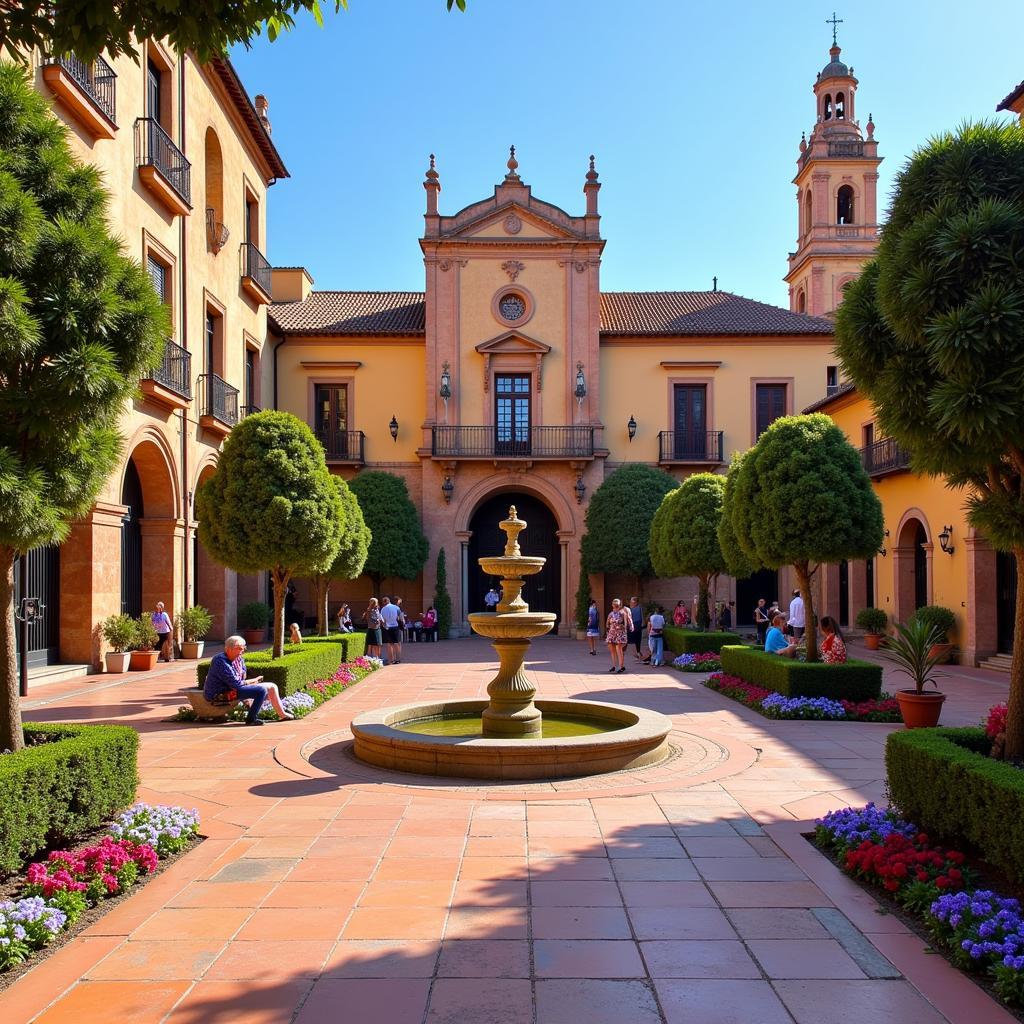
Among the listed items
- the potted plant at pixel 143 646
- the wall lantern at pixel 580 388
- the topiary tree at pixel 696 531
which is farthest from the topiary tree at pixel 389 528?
the potted plant at pixel 143 646

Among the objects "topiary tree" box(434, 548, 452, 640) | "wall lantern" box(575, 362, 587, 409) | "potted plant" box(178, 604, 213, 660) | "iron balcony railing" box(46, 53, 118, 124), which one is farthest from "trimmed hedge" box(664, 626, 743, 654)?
"iron balcony railing" box(46, 53, 118, 124)

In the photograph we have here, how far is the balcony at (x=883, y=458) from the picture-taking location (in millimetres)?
23000

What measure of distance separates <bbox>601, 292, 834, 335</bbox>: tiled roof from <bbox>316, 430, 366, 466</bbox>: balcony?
29.6ft

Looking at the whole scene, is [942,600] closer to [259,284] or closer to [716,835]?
[716,835]

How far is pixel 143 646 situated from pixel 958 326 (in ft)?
52.6

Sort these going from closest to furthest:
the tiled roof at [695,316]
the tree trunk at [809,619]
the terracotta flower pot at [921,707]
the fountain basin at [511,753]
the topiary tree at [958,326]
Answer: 1. the topiary tree at [958,326]
2. the fountain basin at [511,753]
3. the terracotta flower pot at [921,707]
4. the tree trunk at [809,619]
5. the tiled roof at [695,316]

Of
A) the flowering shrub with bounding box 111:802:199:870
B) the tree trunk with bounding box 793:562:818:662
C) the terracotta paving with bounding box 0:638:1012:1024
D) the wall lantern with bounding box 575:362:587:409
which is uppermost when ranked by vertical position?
the wall lantern with bounding box 575:362:587:409

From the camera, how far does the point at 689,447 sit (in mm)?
31031

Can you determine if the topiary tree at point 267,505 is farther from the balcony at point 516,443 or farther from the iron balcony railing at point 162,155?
the balcony at point 516,443

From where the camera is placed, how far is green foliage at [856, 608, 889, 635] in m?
24.2

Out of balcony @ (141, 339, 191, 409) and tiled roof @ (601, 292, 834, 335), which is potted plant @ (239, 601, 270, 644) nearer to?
balcony @ (141, 339, 191, 409)

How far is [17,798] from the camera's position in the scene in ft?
17.3

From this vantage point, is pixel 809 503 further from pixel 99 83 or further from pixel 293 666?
pixel 99 83

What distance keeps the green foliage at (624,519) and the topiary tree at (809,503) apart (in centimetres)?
1263
